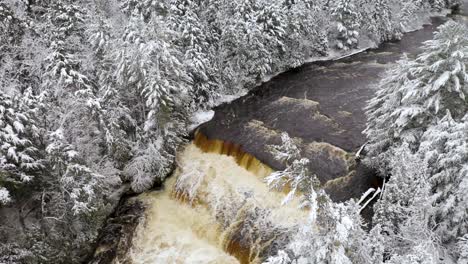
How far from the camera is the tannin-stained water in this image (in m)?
17.2

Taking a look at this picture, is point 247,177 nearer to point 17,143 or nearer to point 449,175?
point 449,175

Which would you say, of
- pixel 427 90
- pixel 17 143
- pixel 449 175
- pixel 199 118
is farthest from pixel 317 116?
pixel 17 143

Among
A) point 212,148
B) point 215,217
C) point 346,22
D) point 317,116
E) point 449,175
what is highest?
point 346,22

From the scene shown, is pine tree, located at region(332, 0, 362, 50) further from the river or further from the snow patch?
the snow patch

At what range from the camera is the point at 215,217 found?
18953 millimetres

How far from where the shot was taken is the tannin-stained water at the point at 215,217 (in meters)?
17.2

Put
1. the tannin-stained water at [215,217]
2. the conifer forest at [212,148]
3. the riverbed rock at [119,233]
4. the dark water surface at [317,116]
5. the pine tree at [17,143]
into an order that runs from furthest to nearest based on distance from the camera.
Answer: the dark water surface at [317,116]
the riverbed rock at [119,233]
the tannin-stained water at [215,217]
the pine tree at [17,143]
the conifer forest at [212,148]

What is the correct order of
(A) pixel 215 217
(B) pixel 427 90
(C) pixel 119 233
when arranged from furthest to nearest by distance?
1. (A) pixel 215 217
2. (C) pixel 119 233
3. (B) pixel 427 90

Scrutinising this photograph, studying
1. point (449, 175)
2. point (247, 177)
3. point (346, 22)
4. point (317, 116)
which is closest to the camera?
point (449, 175)

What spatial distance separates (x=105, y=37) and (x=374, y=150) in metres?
17.2

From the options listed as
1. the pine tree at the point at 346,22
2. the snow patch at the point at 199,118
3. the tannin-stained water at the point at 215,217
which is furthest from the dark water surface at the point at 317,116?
the pine tree at the point at 346,22

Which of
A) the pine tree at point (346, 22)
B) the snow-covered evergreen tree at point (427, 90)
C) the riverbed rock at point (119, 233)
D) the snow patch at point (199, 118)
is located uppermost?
the pine tree at point (346, 22)

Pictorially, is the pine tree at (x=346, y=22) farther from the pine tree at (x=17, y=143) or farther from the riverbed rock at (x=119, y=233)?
the pine tree at (x=17, y=143)

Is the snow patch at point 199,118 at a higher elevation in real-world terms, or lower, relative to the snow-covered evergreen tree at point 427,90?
lower
